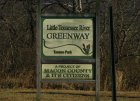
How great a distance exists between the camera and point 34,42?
84.2ft

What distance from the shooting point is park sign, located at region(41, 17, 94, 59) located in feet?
31.9

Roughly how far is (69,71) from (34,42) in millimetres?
15953

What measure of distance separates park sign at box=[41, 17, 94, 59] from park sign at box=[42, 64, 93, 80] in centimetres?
20

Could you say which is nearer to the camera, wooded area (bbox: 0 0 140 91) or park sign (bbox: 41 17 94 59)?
park sign (bbox: 41 17 94 59)

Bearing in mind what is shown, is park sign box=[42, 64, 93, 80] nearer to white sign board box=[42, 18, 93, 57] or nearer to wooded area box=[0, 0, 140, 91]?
white sign board box=[42, 18, 93, 57]

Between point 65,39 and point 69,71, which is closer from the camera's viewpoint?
point 65,39

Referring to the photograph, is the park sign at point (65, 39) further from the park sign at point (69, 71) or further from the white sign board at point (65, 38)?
the park sign at point (69, 71)

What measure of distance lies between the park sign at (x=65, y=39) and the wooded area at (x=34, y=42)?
10.2m

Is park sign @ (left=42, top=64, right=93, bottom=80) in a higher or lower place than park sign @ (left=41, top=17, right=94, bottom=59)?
lower

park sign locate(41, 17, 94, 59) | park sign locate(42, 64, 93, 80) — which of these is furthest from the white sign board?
park sign locate(42, 64, 93, 80)

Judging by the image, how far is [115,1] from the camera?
2552cm

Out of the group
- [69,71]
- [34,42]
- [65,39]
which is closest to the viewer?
[65,39]

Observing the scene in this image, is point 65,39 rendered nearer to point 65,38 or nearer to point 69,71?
point 65,38

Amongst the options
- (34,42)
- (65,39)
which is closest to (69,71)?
(65,39)
